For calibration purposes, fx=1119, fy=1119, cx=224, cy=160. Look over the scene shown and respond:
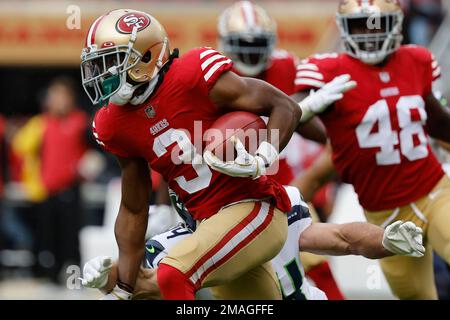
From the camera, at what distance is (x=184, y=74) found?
15.7 feet

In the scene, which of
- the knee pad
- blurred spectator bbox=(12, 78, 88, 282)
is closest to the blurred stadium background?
blurred spectator bbox=(12, 78, 88, 282)

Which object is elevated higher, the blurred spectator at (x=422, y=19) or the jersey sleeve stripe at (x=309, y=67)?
the jersey sleeve stripe at (x=309, y=67)

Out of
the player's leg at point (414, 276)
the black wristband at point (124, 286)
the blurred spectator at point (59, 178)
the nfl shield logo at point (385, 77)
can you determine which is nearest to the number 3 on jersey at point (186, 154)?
the black wristband at point (124, 286)

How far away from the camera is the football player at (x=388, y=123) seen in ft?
18.9

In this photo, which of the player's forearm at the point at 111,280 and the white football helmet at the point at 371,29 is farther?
the white football helmet at the point at 371,29

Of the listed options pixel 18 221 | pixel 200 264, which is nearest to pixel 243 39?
pixel 200 264

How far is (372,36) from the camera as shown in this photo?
19.0 ft

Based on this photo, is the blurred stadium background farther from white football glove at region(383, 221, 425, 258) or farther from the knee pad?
the knee pad

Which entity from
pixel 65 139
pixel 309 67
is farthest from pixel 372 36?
pixel 65 139

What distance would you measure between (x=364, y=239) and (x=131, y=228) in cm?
105

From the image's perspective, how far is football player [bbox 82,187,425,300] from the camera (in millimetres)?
4840

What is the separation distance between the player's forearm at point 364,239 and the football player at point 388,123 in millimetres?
730

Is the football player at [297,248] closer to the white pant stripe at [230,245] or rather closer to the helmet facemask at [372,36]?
the white pant stripe at [230,245]

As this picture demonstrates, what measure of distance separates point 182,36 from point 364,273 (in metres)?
5.11
